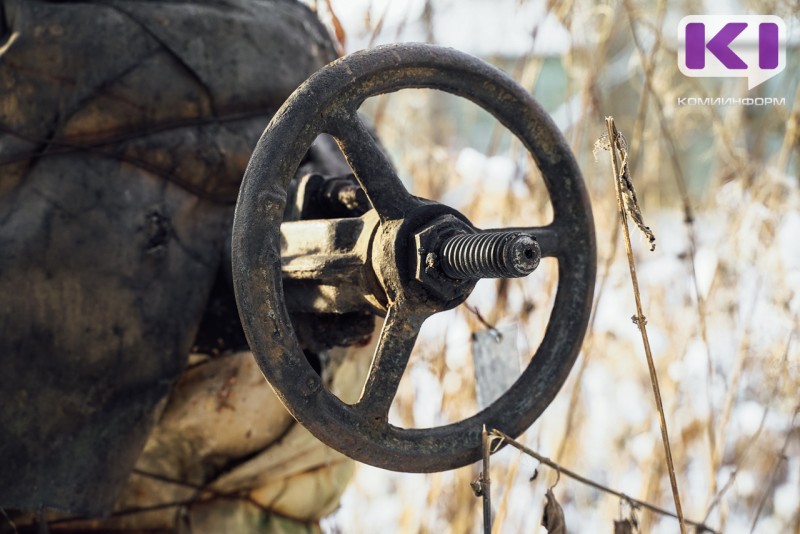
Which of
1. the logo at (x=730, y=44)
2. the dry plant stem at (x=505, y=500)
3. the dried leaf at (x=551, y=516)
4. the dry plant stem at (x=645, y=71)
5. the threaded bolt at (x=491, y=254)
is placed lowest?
the dry plant stem at (x=505, y=500)

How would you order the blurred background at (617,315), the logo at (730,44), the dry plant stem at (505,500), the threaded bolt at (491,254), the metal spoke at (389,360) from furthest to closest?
1. the logo at (730,44)
2. the blurred background at (617,315)
3. the dry plant stem at (505,500)
4. the metal spoke at (389,360)
5. the threaded bolt at (491,254)

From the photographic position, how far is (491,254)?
1139 millimetres

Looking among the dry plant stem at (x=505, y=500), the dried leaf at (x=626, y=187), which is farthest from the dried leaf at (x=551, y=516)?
the dry plant stem at (x=505, y=500)

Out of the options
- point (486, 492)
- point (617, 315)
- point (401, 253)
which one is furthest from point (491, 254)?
point (617, 315)

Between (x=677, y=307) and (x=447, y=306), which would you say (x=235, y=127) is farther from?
(x=677, y=307)

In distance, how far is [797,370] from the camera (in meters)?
2.21

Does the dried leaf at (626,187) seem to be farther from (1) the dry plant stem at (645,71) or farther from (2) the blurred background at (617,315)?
(1) the dry plant stem at (645,71)

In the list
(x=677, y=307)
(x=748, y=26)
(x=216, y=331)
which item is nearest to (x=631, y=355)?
(x=677, y=307)

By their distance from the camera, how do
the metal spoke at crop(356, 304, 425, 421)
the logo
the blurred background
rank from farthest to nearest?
the logo → the blurred background → the metal spoke at crop(356, 304, 425, 421)

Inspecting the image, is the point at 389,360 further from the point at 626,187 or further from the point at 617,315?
the point at 617,315

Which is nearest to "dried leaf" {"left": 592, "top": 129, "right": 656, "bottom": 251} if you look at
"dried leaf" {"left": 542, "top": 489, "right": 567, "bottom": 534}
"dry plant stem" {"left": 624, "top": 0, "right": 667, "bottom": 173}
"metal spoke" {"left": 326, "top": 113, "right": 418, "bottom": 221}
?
"metal spoke" {"left": 326, "top": 113, "right": 418, "bottom": 221}

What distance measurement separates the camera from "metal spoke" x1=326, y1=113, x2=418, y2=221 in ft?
4.19

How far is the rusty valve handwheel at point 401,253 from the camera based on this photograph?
45.8 inches

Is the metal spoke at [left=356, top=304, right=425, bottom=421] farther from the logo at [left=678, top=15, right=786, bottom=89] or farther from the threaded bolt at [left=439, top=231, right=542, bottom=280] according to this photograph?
the logo at [left=678, top=15, right=786, bottom=89]
